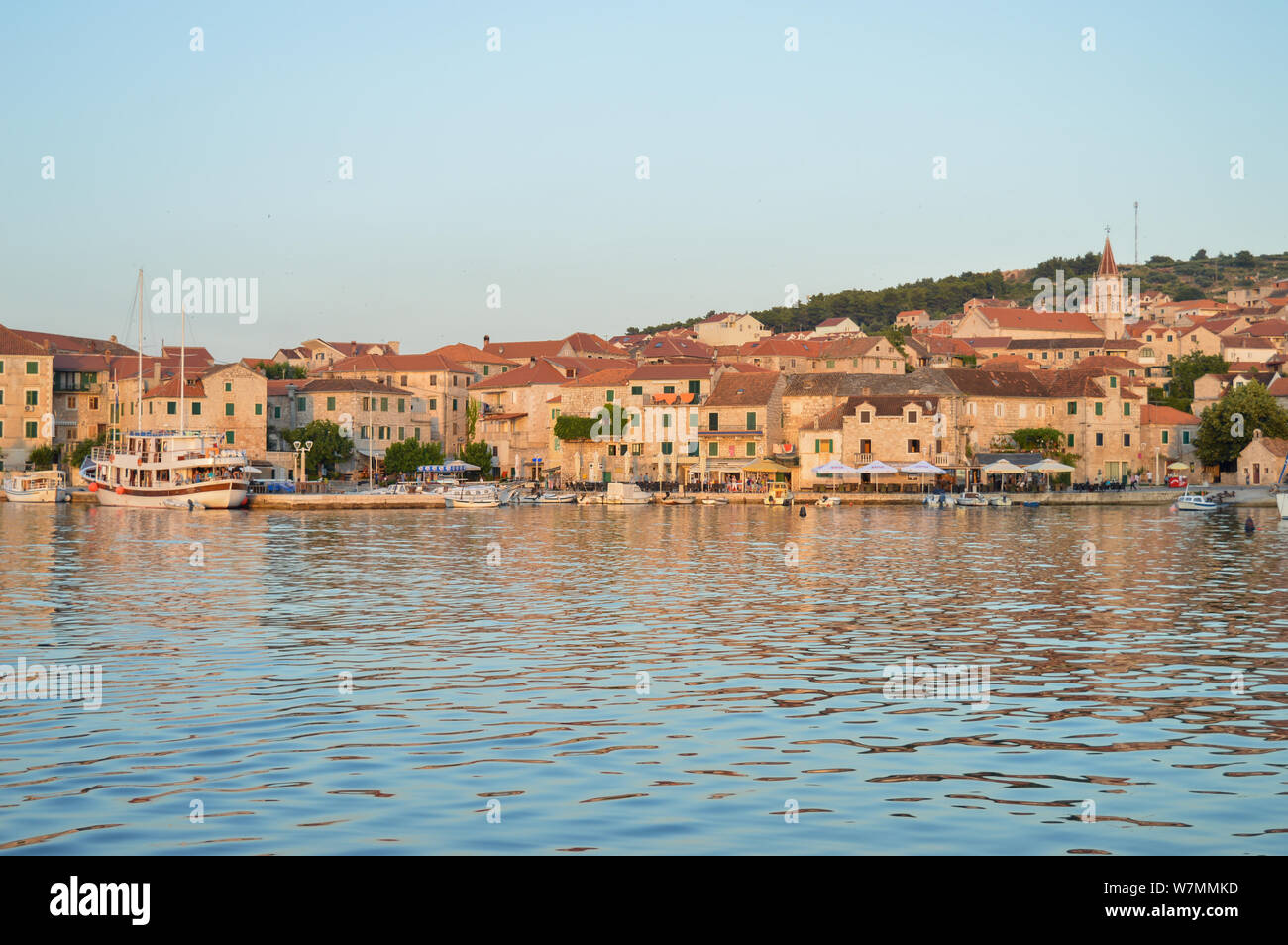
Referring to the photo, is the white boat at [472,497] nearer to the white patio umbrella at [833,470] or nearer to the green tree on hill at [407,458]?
the green tree on hill at [407,458]

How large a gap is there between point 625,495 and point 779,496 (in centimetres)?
983

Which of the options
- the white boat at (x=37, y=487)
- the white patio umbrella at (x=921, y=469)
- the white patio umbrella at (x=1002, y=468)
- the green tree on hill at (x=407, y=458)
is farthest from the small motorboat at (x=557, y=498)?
the white boat at (x=37, y=487)

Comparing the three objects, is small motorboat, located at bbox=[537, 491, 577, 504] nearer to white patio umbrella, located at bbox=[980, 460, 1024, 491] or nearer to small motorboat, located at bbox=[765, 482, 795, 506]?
small motorboat, located at bbox=[765, 482, 795, 506]

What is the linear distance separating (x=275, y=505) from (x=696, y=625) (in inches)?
2292

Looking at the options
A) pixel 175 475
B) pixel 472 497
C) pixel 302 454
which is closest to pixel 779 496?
pixel 472 497

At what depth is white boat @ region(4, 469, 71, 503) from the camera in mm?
82375

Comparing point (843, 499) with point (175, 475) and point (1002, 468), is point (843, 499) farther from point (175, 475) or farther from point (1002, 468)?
point (175, 475)

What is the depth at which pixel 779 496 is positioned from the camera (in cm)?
8100

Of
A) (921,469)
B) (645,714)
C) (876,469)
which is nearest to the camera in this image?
(645,714)

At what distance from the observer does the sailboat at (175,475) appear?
73500 millimetres

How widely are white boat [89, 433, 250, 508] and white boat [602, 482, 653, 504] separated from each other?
72.8 feet

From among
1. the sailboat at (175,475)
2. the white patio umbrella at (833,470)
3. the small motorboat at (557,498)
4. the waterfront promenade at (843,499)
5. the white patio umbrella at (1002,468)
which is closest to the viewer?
the sailboat at (175,475)
